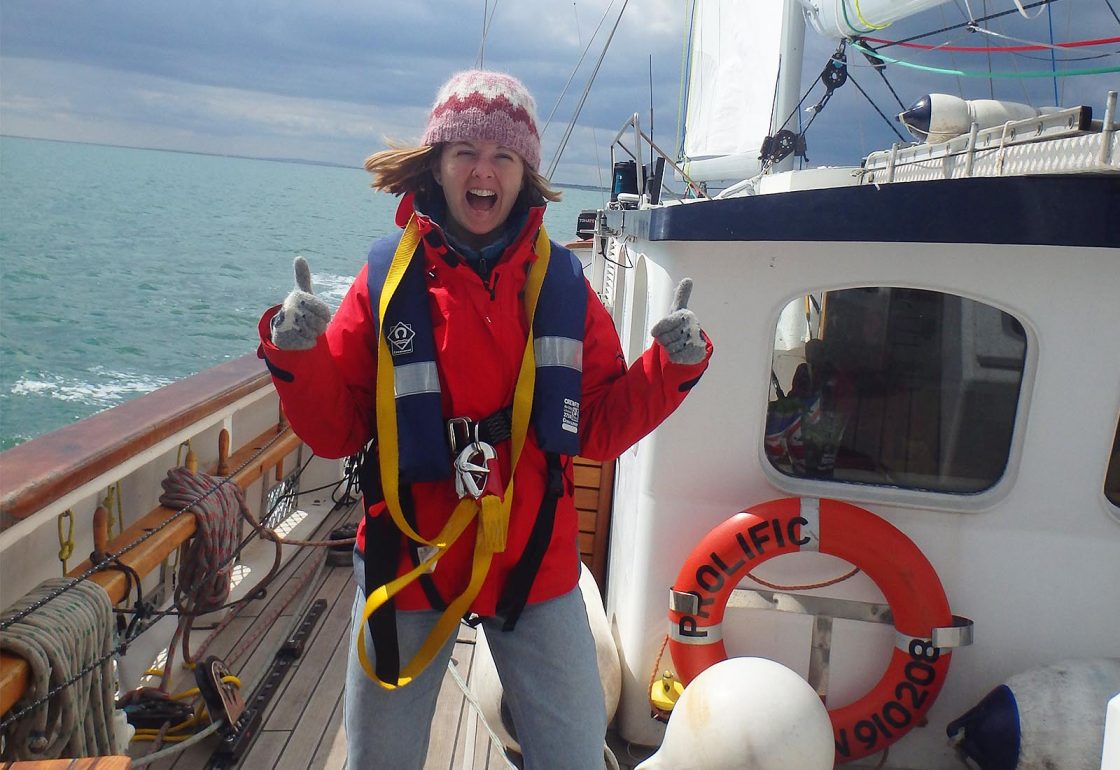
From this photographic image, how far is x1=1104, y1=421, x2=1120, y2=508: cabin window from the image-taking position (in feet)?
8.89

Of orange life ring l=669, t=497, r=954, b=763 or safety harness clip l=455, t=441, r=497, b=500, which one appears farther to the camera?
orange life ring l=669, t=497, r=954, b=763

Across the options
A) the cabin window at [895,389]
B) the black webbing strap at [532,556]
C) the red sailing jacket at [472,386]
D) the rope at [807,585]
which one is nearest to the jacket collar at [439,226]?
the red sailing jacket at [472,386]

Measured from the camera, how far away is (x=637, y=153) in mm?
5148

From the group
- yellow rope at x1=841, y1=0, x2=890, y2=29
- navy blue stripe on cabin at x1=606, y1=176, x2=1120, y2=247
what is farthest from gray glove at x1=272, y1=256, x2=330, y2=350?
yellow rope at x1=841, y1=0, x2=890, y2=29

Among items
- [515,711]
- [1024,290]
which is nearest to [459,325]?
[515,711]

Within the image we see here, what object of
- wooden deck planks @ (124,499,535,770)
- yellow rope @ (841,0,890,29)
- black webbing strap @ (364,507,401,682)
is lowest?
wooden deck planks @ (124,499,535,770)

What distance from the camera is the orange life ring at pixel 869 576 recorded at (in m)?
2.71

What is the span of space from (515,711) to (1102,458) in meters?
1.94

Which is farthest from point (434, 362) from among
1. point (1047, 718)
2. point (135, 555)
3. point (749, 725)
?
point (1047, 718)

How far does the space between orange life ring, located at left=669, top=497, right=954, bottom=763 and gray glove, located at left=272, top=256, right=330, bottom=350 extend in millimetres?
1585

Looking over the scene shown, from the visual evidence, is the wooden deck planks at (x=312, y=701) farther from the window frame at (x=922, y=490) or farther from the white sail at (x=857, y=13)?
the white sail at (x=857, y=13)

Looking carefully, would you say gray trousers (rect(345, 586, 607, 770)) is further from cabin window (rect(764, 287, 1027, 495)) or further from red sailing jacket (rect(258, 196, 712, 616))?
cabin window (rect(764, 287, 1027, 495))

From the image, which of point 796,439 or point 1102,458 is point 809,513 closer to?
point 796,439

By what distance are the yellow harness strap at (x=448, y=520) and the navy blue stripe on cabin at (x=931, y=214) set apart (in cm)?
115
